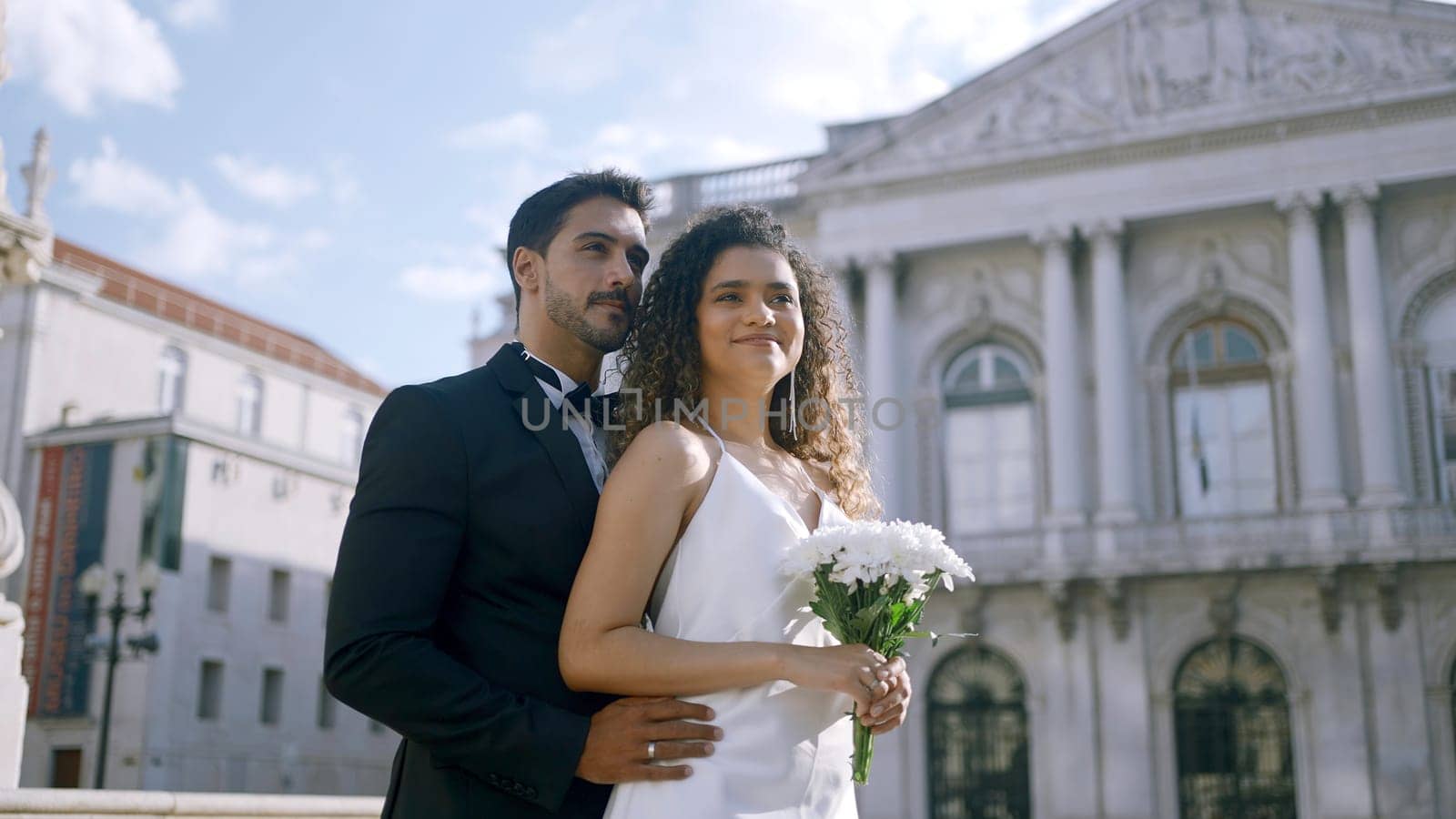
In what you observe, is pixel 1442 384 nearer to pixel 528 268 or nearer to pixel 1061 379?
pixel 1061 379

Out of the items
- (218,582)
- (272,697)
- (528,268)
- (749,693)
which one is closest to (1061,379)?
(218,582)

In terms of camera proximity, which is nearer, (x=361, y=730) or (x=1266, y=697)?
(x=1266, y=697)

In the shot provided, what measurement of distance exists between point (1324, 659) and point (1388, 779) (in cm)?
225

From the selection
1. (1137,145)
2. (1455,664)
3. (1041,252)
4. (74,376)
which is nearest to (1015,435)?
(1041,252)

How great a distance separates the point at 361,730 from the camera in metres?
44.4

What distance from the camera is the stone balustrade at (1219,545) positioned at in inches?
999

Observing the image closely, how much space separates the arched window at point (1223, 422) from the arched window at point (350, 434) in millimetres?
30018

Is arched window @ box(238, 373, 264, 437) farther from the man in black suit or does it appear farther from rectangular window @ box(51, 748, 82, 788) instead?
the man in black suit

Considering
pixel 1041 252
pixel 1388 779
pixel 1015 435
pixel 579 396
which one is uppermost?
pixel 1041 252

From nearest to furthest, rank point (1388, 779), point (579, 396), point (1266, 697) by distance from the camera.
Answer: point (579, 396) → point (1388, 779) → point (1266, 697)

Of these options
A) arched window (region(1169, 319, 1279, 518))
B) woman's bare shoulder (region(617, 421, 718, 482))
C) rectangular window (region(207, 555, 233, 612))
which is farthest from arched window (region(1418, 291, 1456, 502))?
rectangular window (region(207, 555, 233, 612))

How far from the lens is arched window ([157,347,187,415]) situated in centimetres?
4372

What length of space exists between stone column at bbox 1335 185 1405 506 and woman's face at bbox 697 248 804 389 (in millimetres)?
24980

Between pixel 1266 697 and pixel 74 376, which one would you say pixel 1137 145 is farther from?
pixel 74 376
